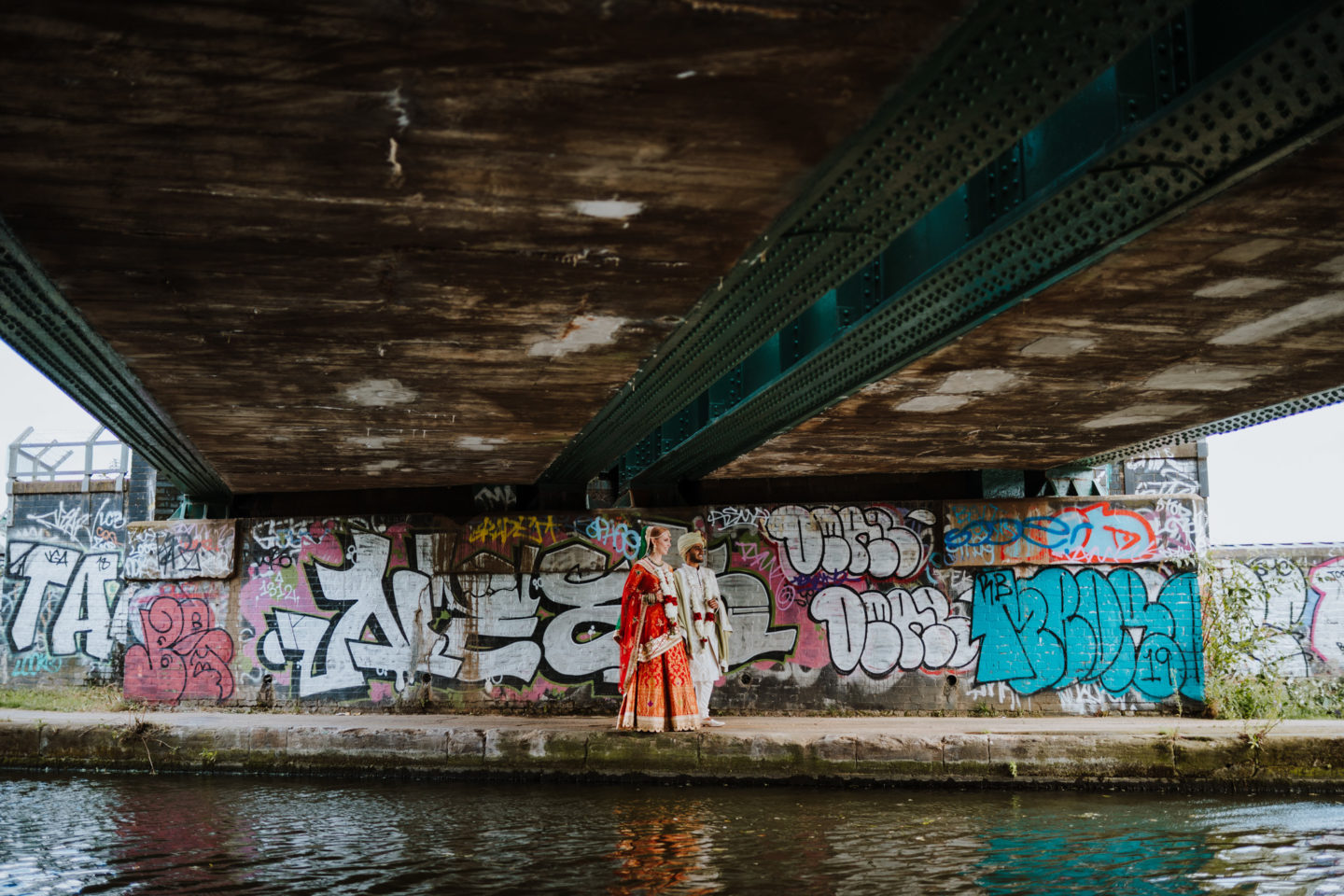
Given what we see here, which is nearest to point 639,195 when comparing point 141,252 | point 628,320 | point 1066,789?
point 628,320

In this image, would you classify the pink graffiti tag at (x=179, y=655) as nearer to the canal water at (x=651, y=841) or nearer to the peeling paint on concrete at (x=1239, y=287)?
the canal water at (x=651, y=841)

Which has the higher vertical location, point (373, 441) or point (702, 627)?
point (373, 441)

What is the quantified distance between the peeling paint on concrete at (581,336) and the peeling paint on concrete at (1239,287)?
3.86 meters

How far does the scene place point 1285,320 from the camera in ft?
24.8

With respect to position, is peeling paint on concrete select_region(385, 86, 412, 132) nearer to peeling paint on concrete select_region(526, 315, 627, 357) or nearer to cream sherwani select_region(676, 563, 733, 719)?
peeling paint on concrete select_region(526, 315, 627, 357)

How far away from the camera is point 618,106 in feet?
14.8

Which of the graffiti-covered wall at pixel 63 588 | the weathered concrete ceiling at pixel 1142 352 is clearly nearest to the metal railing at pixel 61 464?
the graffiti-covered wall at pixel 63 588

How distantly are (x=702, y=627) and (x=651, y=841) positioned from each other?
449 cm

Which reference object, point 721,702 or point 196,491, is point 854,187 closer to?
point 721,702

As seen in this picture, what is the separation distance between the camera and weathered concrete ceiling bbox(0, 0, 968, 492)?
3.85 m

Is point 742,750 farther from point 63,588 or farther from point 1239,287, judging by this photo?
point 63,588

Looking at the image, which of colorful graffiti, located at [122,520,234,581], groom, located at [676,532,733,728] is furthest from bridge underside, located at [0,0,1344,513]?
colorful graffiti, located at [122,520,234,581]

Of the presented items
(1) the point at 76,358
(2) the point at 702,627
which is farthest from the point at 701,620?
(1) the point at 76,358

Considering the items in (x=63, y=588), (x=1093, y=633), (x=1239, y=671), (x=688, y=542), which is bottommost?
(x=1239, y=671)
